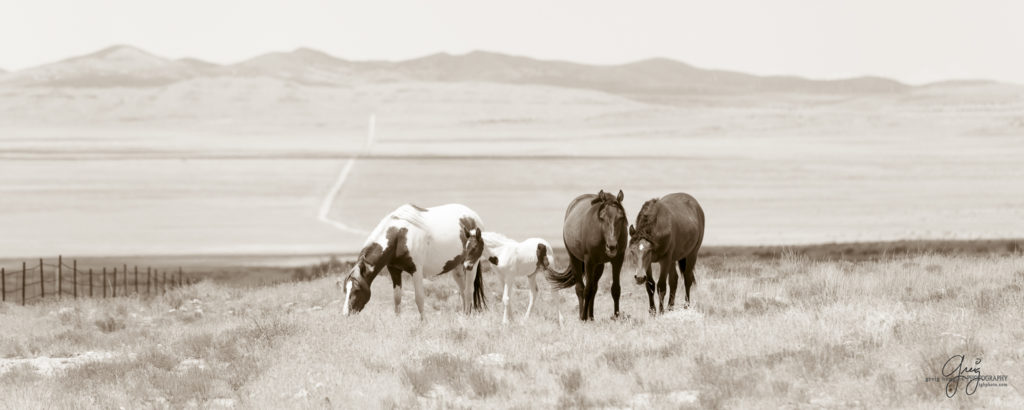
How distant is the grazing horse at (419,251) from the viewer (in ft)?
60.1

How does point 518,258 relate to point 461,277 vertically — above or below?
above

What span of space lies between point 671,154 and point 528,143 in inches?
1023

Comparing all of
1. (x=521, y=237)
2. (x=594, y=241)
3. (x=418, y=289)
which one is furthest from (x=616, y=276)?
(x=521, y=237)

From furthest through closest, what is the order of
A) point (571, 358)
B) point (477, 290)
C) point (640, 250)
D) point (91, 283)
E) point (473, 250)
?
point (91, 283) < point (477, 290) < point (473, 250) < point (640, 250) < point (571, 358)

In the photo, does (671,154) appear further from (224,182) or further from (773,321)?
(773,321)

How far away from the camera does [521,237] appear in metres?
57.6

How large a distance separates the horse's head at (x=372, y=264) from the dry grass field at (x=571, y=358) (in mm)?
447

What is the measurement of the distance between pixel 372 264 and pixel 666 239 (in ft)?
14.4

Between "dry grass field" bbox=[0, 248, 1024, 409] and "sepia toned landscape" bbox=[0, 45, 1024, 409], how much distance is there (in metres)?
0.05

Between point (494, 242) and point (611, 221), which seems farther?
point (494, 242)

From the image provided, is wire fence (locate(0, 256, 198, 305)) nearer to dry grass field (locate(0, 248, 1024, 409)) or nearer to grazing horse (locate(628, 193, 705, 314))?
dry grass field (locate(0, 248, 1024, 409))

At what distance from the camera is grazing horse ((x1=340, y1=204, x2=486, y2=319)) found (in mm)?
18312

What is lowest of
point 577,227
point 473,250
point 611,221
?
point 473,250

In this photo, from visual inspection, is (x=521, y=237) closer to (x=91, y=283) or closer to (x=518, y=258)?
(x=91, y=283)
